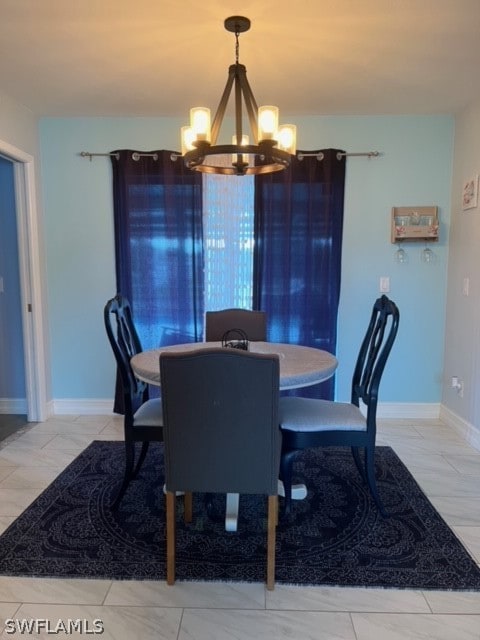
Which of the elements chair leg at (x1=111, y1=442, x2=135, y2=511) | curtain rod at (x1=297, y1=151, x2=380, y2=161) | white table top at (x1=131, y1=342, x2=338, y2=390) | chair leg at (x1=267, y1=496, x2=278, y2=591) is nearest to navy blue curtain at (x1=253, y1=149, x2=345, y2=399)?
curtain rod at (x1=297, y1=151, x2=380, y2=161)

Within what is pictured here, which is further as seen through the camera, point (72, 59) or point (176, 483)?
point (72, 59)

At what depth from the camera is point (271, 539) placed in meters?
1.69

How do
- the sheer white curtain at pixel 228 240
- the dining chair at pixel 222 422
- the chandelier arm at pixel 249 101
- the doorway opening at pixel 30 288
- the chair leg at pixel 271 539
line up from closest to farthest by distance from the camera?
the dining chair at pixel 222 422 → the chair leg at pixel 271 539 → the chandelier arm at pixel 249 101 → the doorway opening at pixel 30 288 → the sheer white curtain at pixel 228 240

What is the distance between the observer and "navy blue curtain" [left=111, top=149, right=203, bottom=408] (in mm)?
3467

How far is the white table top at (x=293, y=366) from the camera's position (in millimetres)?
1989

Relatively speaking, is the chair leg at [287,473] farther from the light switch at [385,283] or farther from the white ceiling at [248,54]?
the white ceiling at [248,54]

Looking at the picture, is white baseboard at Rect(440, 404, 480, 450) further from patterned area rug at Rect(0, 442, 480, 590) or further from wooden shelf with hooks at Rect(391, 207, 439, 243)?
wooden shelf with hooks at Rect(391, 207, 439, 243)

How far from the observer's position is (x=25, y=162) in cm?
335

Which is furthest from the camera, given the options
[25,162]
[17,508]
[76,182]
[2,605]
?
[76,182]

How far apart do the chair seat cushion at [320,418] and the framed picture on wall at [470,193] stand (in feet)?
5.84

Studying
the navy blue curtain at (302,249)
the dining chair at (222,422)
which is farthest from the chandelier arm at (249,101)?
the navy blue curtain at (302,249)

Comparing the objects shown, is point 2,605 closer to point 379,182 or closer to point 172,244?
point 172,244

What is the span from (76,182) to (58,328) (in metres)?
1.19

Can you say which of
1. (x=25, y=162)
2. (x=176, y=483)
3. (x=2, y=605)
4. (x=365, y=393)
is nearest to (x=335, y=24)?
(x=365, y=393)
